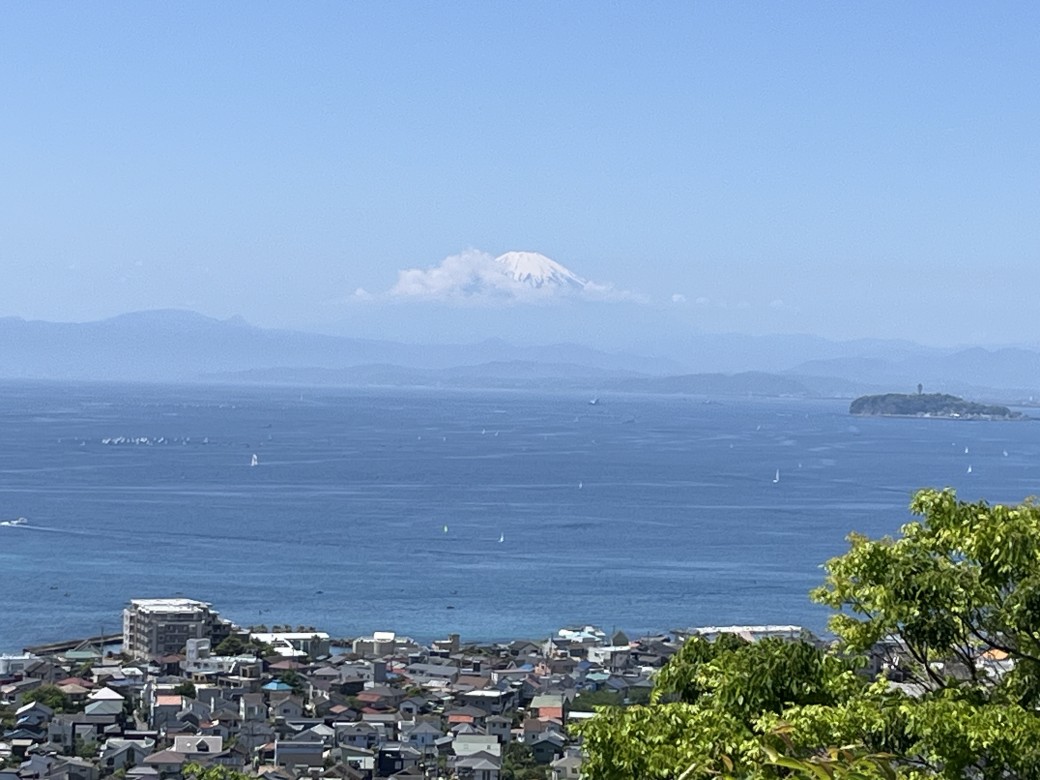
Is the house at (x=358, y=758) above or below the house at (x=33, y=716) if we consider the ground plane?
below

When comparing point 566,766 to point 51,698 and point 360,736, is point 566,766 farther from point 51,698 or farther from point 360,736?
point 51,698

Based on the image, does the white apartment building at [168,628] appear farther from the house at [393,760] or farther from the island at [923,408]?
the island at [923,408]

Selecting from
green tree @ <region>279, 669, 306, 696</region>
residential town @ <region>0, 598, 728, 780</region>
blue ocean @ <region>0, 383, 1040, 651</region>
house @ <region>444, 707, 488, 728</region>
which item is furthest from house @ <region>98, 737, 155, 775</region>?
blue ocean @ <region>0, 383, 1040, 651</region>

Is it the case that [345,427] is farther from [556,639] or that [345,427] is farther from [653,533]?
[556,639]

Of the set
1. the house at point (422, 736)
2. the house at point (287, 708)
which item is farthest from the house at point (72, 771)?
the house at point (422, 736)

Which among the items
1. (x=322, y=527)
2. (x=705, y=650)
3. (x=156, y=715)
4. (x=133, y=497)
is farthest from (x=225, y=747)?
(x=133, y=497)

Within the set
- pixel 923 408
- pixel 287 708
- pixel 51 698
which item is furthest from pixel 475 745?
pixel 923 408
